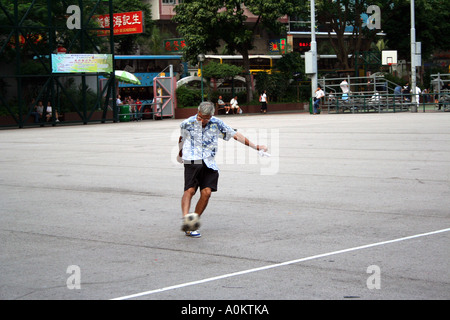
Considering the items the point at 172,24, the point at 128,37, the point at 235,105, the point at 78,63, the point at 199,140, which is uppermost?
the point at 172,24

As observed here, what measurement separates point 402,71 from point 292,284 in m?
61.4

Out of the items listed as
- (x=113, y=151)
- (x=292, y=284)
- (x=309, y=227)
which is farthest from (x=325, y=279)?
(x=113, y=151)

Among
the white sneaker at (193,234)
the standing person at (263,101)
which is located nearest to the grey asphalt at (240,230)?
the white sneaker at (193,234)

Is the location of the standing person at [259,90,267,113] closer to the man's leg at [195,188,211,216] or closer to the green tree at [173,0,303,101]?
the green tree at [173,0,303,101]

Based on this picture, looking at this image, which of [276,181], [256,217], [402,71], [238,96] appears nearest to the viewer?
[256,217]

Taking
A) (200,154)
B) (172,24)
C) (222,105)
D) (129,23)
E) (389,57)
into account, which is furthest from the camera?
(172,24)

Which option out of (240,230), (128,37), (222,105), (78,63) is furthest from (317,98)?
(240,230)

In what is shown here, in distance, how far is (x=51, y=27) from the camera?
36.5 meters

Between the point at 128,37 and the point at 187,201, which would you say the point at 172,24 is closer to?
the point at 128,37

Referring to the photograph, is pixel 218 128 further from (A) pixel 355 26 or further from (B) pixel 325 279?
(A) pixel 355 26

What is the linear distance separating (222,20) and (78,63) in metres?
12.4

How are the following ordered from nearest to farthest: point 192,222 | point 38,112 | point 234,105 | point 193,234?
point 192,222 < point 193,234 < point 38,112 < point 234,105

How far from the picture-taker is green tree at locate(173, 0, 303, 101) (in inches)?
1785

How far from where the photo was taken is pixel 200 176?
→ 8.03 meters
